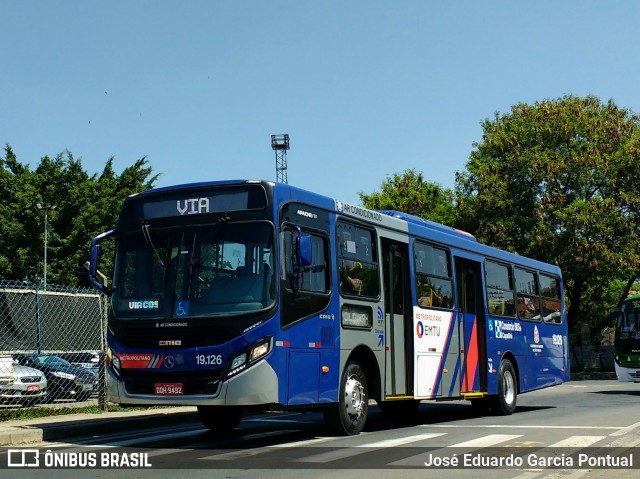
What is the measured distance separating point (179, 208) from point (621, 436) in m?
6.56

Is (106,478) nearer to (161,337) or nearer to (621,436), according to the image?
(161,337)

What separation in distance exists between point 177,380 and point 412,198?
1877 inches

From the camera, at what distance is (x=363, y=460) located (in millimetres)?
9641

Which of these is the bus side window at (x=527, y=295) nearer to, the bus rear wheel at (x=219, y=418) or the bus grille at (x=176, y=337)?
the bus rear wheel at (x=219, y=418)

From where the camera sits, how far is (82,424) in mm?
12961

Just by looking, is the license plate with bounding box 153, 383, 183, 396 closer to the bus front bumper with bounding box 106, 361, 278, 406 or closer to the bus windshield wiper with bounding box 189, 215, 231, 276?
the bus front bumper with bounding box 106, 361, 278, 406

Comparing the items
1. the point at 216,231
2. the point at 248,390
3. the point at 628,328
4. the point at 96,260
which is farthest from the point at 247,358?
the point at 628,328

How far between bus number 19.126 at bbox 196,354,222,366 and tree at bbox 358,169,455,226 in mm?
43798

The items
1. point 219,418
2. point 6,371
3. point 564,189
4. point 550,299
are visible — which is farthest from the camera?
point 564,189

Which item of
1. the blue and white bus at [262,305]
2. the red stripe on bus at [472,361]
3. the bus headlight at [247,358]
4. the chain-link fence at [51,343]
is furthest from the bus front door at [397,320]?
the chain-link fence at [51,343]

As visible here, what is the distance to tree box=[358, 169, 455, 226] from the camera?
5616cm

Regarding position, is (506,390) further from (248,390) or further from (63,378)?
(63,378)

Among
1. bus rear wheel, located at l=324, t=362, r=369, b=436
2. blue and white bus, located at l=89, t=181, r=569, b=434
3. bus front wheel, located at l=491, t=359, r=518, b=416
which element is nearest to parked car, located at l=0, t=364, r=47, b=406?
blue and white bus, located at l=89, t=181, r=569, b=434

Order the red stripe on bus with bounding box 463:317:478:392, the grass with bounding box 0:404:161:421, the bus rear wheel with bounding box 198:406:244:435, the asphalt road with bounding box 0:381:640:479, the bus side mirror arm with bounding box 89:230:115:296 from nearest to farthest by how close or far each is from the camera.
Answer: the asphalt road with bounding box 0:381:640:479, the bus side mirror arm with bounding box 89:230:115:296, the bus rear wheel with bounding box 198:406:244:435, the grass with bounding box 0:404:161:421, the red stripe on bus with bounding box 463:317:478:392
